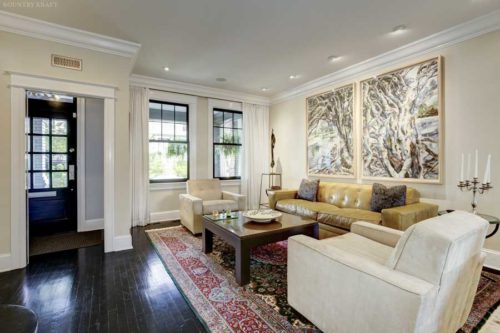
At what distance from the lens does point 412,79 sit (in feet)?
11.5

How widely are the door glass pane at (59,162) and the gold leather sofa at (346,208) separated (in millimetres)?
3699

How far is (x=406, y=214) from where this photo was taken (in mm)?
2840

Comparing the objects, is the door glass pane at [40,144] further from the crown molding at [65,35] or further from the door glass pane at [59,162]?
the crown molding at [65,35]

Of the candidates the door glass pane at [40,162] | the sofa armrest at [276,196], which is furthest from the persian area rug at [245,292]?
the door glass pane at [40,162]

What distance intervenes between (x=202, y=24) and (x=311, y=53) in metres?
1.68

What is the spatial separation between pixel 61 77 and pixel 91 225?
260 centimetres

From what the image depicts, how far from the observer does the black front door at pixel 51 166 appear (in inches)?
163

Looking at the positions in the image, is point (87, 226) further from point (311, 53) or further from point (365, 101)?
point (365, 101)

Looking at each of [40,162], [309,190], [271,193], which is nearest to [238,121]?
[271,193]

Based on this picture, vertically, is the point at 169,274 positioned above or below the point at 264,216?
below

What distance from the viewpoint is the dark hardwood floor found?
73.8 inches

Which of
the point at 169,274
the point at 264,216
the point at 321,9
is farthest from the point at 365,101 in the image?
the point at 169,274

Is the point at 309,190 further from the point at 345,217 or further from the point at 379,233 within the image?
the point at 379,233

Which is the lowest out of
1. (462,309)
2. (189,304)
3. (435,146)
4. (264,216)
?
(189,304)
